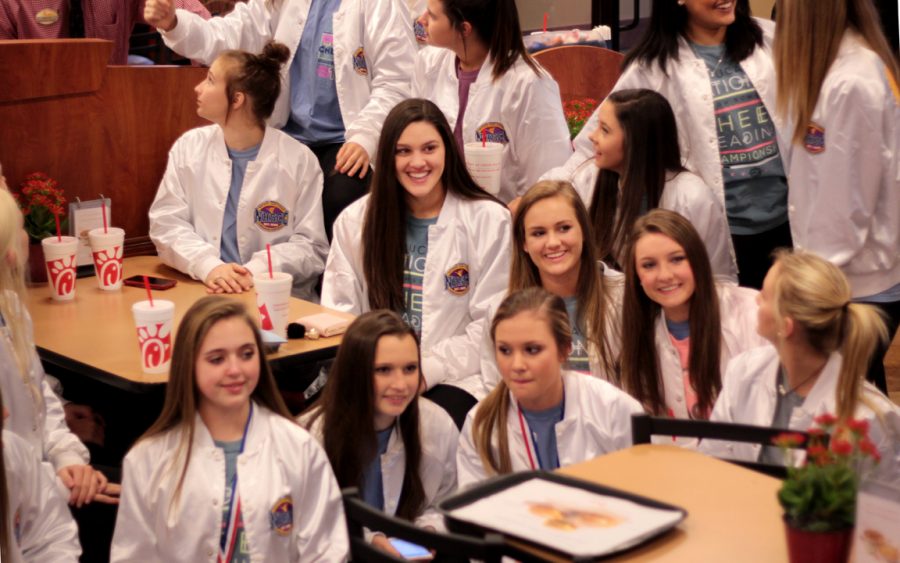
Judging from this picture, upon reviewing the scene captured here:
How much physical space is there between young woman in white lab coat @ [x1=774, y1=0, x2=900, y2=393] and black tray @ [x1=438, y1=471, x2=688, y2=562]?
1.54 metres

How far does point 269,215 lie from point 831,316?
2464 mm

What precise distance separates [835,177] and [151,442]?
2041mm

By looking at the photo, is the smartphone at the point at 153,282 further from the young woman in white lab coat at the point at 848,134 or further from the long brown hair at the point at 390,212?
the young woman in white lab coat at the point at 848,134

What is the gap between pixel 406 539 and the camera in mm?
2107

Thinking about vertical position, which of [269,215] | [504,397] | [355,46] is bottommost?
[504,397]

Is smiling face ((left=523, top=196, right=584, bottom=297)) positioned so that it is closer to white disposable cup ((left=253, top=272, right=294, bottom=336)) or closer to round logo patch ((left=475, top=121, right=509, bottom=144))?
white disposable cup ((left=253, top=272, right=294, bottom=336))

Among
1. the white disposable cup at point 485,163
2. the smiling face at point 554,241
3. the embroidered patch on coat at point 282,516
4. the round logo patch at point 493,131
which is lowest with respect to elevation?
the embroidered patch on coat at point 282,516

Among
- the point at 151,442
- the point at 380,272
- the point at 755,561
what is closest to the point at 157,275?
the point at 380,272

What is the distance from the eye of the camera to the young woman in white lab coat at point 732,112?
4023 millimetres

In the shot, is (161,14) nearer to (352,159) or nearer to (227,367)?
(352,159)

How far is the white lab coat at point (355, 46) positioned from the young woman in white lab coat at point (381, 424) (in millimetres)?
1760

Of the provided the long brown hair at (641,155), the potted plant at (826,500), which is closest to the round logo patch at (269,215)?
the long brown hair at (641,155)

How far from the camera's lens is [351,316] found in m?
3.86

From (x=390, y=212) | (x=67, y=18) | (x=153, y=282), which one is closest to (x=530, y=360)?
(x=390, y=212)
